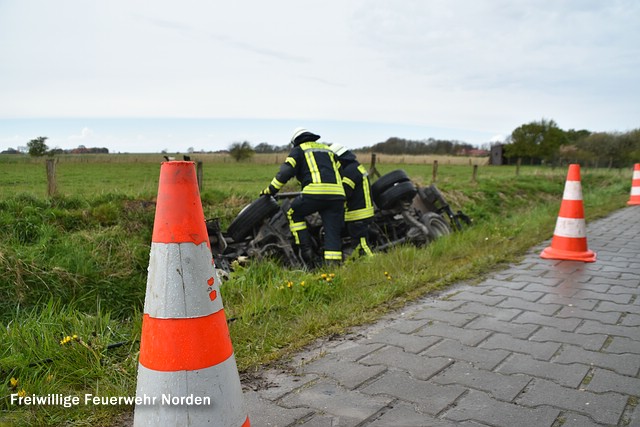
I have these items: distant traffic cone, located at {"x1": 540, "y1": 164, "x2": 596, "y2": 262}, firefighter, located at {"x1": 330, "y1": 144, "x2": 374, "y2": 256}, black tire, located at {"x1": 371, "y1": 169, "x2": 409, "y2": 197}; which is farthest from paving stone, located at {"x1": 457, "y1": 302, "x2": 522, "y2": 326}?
black tire, located at {"x1": 371, "y1": 169, "x2": 409, "y2": 197}

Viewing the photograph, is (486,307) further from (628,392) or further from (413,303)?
(628,392)

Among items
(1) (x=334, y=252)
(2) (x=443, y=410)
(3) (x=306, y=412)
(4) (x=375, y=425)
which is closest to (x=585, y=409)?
(2) (x=443, y=410)

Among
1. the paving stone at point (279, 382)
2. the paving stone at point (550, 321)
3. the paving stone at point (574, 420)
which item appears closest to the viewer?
the paving stone at point (574, 420)

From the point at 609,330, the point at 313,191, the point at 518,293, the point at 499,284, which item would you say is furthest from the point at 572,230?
the point at 313,191

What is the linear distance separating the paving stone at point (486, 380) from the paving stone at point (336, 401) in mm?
474

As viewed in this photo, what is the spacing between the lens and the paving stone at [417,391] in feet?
8.88

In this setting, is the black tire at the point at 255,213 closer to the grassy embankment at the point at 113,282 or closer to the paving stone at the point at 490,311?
the grassy embankment at the point at 113,282

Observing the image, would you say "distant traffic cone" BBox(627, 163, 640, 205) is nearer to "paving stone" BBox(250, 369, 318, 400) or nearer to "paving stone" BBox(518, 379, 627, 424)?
"paving stone" BBox(518, 379, 627, 424)

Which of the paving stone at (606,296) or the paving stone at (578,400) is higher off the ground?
the paving stone at (606,296)

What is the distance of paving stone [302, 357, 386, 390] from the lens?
2971 mm

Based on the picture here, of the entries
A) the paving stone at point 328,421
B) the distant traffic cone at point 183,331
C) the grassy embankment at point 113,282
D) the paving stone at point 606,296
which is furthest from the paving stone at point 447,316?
the distant traffic cone at point 183,331

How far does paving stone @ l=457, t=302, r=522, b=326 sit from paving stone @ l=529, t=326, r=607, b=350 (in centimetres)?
38

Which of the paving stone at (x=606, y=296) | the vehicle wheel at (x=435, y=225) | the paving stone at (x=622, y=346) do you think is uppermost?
the vehicle wheel at (x=435, y=225)

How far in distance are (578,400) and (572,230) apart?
163 inches
